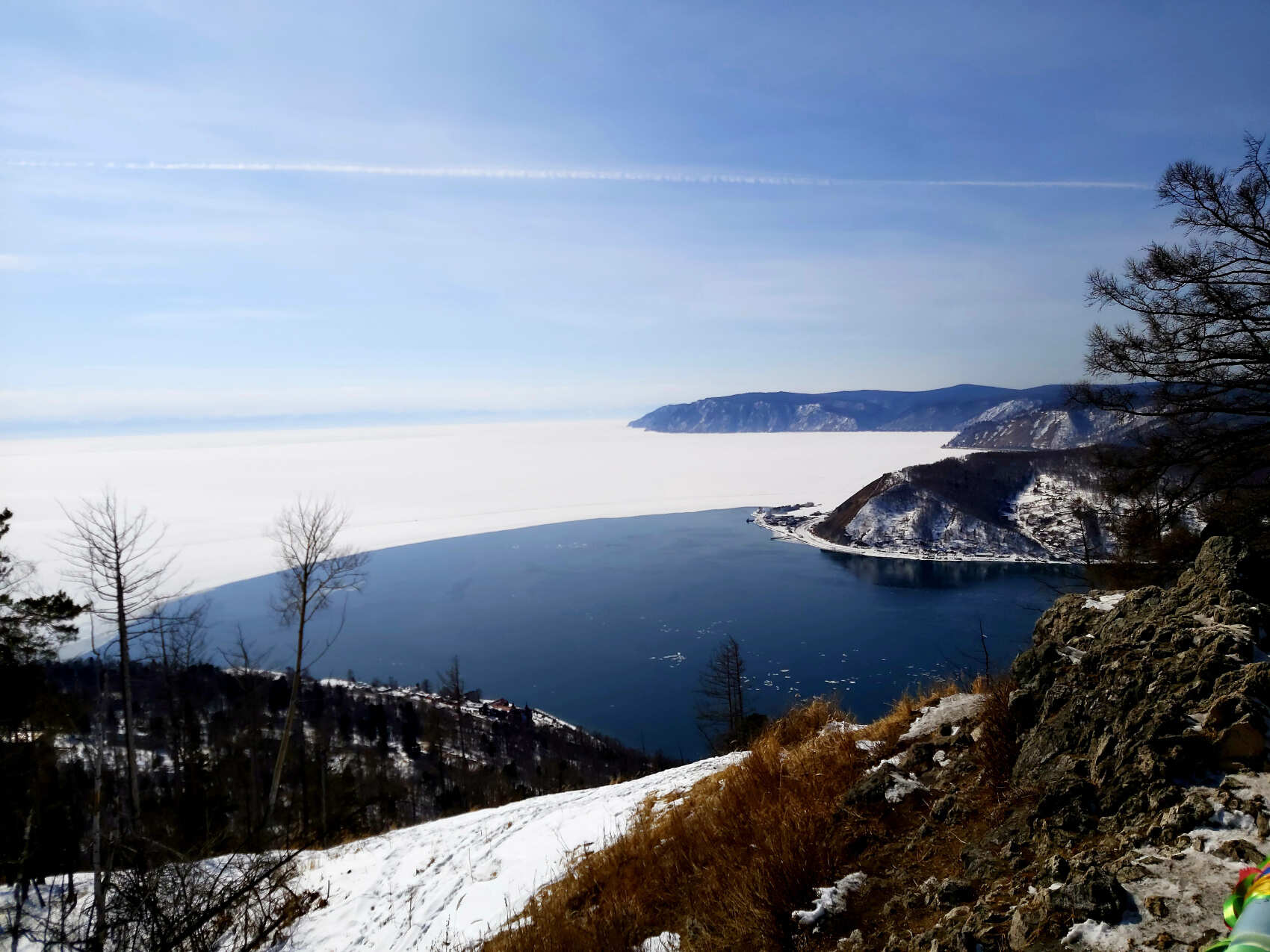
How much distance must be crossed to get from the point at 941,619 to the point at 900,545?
1246 inches

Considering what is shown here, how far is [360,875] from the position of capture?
28.1 ft

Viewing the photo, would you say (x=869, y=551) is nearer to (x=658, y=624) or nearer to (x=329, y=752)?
(x=658, y=624)

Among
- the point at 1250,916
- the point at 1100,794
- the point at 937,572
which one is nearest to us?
the point at 1250,916

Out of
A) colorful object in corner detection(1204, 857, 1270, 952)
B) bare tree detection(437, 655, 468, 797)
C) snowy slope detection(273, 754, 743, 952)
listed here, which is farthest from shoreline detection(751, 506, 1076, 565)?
colorful object in corner detection(1204, 857, 1270, 952)

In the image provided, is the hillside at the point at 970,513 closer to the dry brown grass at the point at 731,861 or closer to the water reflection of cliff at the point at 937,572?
the water reflection of cliff at the point at 937,572

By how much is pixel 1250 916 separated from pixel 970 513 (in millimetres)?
93928

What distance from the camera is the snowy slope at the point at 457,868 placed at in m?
6.34

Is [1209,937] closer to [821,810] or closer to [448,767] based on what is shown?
[821,810]

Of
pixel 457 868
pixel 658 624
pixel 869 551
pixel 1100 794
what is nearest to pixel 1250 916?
pixel 1100 794

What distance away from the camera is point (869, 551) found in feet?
266

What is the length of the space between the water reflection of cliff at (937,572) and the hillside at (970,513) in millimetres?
3246

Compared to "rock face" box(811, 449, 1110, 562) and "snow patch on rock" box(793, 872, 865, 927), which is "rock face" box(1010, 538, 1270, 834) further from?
"rock face" box(811, 449, 1110, 562)

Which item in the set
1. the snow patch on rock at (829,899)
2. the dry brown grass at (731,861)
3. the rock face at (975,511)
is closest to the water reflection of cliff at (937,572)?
the rock face at (975,511)

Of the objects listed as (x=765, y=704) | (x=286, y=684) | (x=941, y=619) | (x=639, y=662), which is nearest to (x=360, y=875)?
(x=765, y=704)
